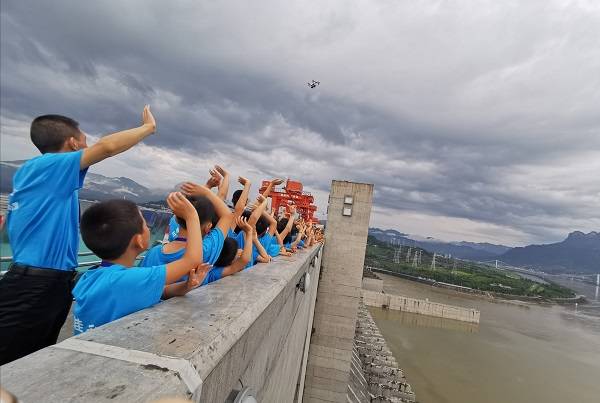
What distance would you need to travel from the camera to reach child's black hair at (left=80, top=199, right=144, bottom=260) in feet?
5.87

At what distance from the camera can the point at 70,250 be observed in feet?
7.13

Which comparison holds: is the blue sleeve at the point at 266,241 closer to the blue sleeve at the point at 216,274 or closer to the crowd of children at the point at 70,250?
the blue sleeve at the point at 216,274

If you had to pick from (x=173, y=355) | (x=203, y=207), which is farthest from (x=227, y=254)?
(x=173, y=355)

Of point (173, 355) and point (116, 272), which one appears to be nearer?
point (173, 355)

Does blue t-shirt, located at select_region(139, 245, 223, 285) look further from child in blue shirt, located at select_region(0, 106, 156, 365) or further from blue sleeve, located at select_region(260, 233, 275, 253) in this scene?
blue sleeve, located at select_region(260, 233, 275, 253)

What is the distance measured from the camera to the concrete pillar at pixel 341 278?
14055 mm

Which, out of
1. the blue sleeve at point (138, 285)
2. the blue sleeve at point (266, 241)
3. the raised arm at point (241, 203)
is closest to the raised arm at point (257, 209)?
the raised arm at point (241, 203)

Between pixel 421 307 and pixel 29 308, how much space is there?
49.6 m

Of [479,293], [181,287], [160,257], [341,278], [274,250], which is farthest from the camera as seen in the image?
[479,293]

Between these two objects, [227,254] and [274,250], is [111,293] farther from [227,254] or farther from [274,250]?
[274,250]

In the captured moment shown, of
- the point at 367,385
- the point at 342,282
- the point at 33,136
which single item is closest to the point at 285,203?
the point at 342,282

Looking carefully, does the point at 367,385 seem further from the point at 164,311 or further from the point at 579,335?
the point at 579,335

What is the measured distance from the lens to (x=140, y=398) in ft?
3.26

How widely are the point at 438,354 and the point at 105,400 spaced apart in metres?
36.9
